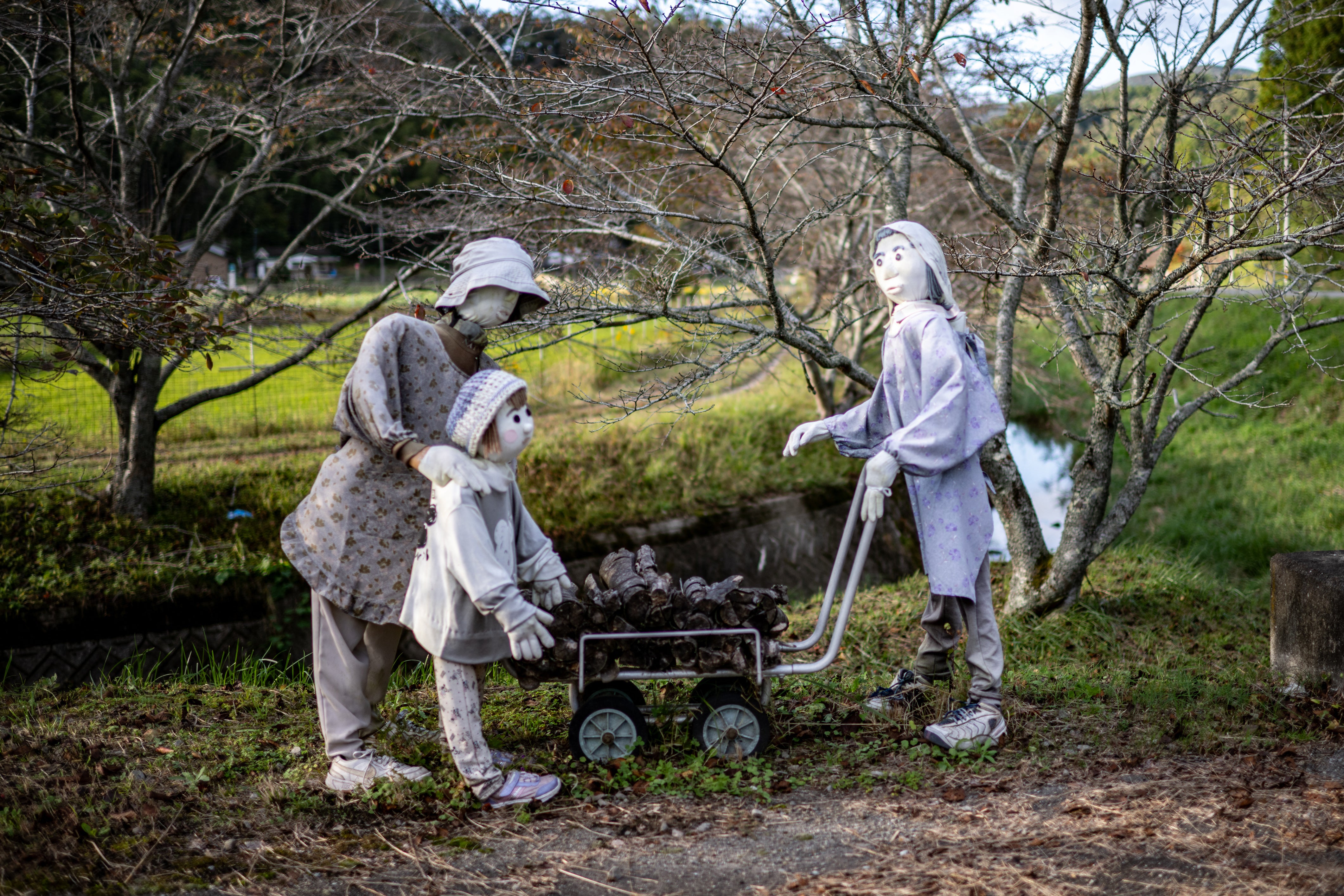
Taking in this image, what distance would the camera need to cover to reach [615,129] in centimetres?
609

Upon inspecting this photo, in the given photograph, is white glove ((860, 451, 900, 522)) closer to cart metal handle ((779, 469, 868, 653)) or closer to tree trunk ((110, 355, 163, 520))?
cart metal handle ((779, 469, 868, 653))

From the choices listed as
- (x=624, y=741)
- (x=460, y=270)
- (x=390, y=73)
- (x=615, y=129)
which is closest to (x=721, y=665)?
(x=624, y=741)

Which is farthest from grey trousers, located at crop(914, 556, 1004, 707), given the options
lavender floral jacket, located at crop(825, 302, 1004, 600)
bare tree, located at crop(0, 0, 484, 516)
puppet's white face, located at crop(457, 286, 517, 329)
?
bare tree, located at crop(0, 0, 484, 516)

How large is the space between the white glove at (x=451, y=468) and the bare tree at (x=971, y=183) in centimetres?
154

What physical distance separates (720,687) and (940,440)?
1.17 meters

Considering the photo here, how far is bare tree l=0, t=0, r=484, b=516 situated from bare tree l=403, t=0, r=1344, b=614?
3.63 ft

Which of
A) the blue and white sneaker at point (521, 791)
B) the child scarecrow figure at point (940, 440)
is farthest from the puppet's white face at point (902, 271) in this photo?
the blue and white sneaker at point (521, 791)

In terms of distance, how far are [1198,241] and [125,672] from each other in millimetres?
5302

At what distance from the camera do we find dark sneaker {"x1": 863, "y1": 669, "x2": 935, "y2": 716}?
157 inches

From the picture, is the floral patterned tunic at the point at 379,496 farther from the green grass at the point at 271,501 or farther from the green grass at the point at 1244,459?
the green grass at the point at 1244,459

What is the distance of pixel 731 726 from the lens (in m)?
3.55

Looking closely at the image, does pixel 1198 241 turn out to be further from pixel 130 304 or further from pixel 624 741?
pixel 130 304

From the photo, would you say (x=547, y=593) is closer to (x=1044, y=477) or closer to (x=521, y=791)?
(x=521, y=791)

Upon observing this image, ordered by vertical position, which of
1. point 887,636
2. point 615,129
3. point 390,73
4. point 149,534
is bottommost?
point 887,636
